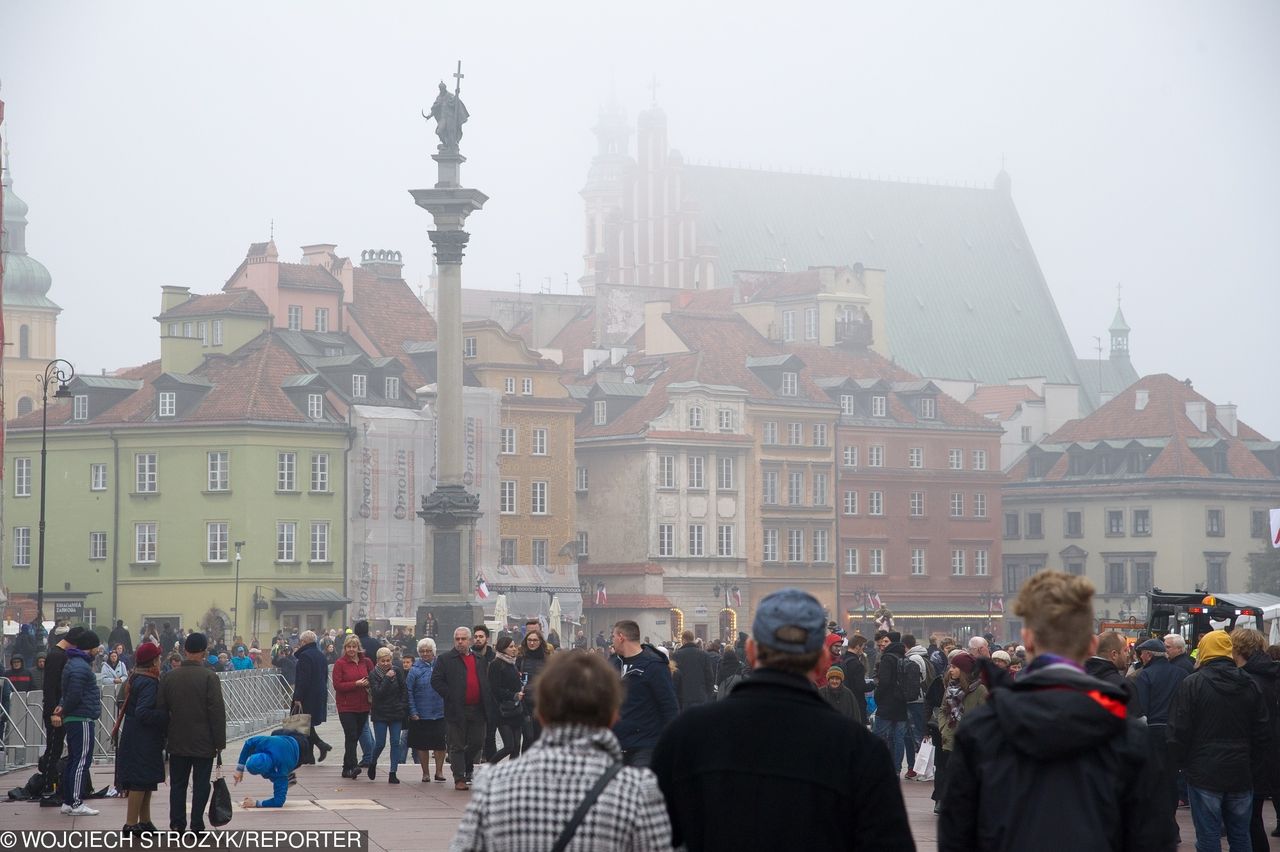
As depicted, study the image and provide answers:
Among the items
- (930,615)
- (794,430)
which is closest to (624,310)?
(794,430)

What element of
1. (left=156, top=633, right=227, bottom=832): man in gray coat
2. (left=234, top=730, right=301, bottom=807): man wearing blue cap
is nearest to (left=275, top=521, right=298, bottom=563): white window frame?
(left=234, top=730, right=301, bottom=807): man wearing blue cap

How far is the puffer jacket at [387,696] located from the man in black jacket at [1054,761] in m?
17.2

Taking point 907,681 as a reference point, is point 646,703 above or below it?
above

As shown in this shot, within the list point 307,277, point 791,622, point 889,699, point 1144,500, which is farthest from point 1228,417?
point 791,622

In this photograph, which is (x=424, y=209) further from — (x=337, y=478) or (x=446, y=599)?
(x=337, y=478)

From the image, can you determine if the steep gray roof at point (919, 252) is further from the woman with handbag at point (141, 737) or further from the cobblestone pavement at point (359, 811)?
the woman with handbag at point (141, 737)

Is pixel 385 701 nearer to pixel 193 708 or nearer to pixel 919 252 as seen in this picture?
pixel 193 708

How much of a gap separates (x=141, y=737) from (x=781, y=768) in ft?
31.6

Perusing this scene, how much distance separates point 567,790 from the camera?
569 cm

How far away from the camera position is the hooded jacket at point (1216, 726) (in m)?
11.8

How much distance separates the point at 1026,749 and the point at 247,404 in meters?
70.5

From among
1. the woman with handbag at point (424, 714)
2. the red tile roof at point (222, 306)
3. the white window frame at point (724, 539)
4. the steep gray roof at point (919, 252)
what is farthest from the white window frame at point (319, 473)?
the woman with handbag at point (424, 714)

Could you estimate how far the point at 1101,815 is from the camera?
5.73 metres

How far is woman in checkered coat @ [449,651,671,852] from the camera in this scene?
223 inches
